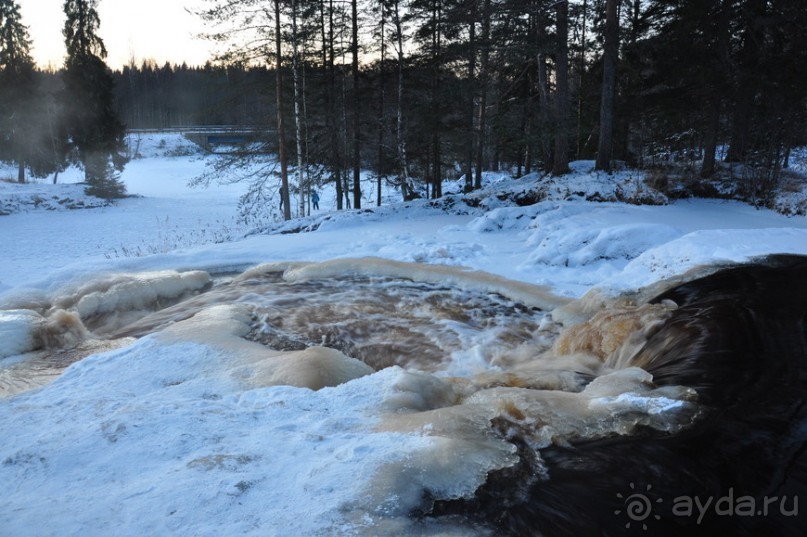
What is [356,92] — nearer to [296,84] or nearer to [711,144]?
[296,84]

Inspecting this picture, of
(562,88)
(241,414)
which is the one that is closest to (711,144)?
(562,88)

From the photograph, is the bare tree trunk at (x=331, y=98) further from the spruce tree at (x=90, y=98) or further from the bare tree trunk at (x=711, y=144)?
the spruce tree at (x=90, y=98)

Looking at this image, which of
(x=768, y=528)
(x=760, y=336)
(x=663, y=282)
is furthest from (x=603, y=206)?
(x=768, y=528)

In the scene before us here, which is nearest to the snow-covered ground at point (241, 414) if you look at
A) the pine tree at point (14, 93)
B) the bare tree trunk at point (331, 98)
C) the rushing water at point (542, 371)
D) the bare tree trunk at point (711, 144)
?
the rushing water at point (542, 371)

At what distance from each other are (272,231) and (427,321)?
9772mm

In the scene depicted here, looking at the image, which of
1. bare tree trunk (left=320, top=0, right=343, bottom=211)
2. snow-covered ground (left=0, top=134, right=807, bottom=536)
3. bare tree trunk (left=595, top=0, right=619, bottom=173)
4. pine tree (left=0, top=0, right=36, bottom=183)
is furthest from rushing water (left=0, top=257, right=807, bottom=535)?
pine tree (left=0, top=0, right=36, bottom=183)

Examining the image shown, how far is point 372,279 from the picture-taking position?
802 cm

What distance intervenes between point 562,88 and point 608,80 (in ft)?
4.12

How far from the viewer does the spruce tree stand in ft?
94.0

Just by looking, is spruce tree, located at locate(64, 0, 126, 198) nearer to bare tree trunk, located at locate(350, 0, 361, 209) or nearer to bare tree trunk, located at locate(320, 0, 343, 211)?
bare tree trunk, located at locate(320, 0, 343, 211)

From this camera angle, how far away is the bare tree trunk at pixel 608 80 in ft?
43.1

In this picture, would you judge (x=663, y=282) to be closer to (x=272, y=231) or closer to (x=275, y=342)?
(x=275, y=342)

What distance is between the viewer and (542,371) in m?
4.30

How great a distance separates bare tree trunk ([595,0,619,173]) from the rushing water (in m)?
8.89
